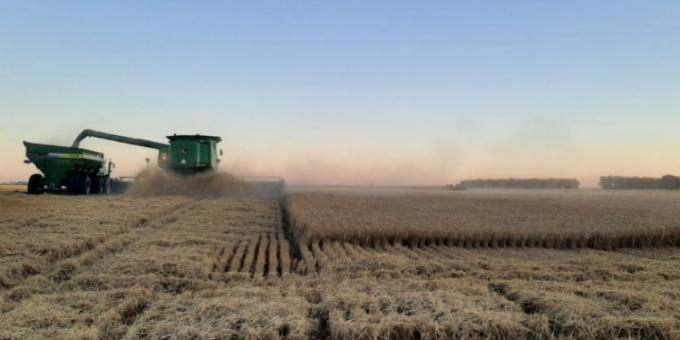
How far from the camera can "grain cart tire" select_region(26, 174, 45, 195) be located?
29.5 meters

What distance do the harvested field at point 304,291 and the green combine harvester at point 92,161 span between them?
1762cm

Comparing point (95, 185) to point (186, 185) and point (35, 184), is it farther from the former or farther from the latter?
point (186, 185)

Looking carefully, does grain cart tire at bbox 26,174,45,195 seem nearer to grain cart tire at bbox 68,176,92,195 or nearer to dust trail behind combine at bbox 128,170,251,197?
grain cart tire at bbox 68,176,92,195

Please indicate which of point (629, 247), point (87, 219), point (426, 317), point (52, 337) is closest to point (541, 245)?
point (629, 247)

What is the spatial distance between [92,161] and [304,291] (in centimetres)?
2912

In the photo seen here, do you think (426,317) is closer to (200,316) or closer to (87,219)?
(200,316)

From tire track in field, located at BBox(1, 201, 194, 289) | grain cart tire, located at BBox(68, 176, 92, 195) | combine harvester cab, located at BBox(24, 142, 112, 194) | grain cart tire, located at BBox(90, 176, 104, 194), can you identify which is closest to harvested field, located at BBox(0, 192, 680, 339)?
tire track in field, located at BBox(1, 201, 194, 289)

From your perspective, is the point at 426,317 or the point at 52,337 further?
the point at 426,317

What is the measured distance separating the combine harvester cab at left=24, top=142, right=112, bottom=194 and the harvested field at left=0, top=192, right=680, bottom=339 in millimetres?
17450

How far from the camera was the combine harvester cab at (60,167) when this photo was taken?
28781 mm

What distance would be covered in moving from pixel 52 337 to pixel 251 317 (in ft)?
7.43

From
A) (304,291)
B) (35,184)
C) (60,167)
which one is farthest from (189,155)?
(304,291)

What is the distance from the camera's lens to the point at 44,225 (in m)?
14.4

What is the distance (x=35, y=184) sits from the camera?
29578 millimetres
